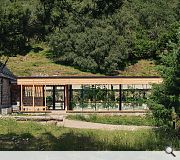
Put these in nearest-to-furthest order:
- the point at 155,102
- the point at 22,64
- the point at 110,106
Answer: the point at 155,102 → the point at 110,106 → the point at 22,64

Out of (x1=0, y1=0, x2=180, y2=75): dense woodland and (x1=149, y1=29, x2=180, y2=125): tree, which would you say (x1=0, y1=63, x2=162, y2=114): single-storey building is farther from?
(x1=149, y1=29, x2=180, y2=125): tree

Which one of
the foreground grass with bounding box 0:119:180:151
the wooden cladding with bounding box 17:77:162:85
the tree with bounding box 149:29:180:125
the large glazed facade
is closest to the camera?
the foreground grass with bounding box 0:119:180:151

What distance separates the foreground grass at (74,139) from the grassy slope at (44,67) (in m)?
27.1

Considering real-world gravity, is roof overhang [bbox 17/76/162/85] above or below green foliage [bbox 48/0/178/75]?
below

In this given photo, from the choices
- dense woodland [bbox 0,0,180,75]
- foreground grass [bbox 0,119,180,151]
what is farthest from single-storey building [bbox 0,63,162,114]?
foreground grass [bbox 0,119,180,151]

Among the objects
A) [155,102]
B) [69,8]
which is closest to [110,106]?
[155,102]

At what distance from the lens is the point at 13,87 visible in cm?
3416

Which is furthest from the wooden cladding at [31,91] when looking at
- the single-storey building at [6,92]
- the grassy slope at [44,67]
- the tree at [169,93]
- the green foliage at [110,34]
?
the tree at [169,93]

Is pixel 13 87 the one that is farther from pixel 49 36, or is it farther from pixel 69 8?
pixel 69 8

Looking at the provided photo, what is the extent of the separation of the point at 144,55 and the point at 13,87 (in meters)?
23.8

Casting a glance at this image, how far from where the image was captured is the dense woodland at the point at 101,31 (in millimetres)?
47625

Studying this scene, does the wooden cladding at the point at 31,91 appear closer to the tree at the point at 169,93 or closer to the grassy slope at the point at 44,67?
the grassy slope at the point at 44,67

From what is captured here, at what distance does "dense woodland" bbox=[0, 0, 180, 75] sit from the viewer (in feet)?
156

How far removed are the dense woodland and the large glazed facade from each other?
10.8 metres
